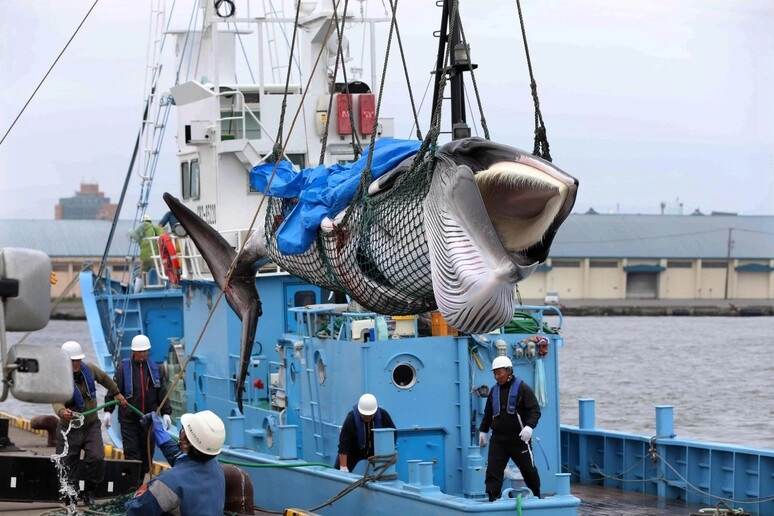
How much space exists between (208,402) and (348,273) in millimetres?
10962

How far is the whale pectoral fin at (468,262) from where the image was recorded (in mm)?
6262

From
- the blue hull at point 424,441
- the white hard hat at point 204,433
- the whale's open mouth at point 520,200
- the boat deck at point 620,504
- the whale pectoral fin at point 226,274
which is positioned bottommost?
the boat deck at point 620,504

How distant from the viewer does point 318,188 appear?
8484 millimetres

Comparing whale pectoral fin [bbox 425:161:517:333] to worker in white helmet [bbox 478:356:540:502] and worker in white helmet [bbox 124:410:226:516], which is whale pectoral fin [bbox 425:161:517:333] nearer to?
worker in white helmet [bbox 124:410:226:516]

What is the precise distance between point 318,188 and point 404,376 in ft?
18.7

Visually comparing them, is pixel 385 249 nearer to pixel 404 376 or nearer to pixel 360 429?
pixel 360 429

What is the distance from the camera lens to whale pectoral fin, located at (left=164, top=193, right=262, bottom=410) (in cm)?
962

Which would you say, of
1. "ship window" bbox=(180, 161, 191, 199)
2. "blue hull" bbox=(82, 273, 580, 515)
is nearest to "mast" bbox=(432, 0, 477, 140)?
"blue hull" bbox=(82, 273, 580, 515)

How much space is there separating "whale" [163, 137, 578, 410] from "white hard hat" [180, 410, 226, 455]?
113cm

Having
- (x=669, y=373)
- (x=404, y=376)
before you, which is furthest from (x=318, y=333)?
(x=669, y=373)

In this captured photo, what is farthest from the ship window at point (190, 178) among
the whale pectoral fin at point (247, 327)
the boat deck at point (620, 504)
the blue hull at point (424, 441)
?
the whale pectoral fin at point (247, 327)

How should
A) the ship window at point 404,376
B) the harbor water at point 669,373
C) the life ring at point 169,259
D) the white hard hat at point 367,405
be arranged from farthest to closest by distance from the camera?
1. the harbor water at point 669,373
2. the life ring at point 169,259
3. the ship window at point 404,376
4. the white hard hat at point 367,405

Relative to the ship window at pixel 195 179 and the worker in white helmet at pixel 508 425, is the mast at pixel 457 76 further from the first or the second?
the ship window at pixel 195 179

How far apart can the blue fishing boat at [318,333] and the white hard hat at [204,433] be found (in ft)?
3.79
